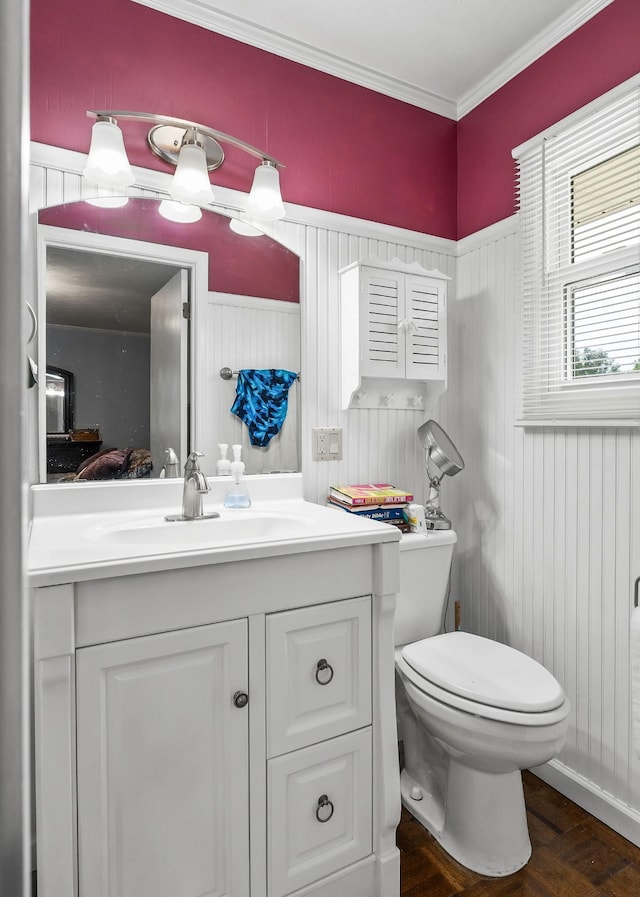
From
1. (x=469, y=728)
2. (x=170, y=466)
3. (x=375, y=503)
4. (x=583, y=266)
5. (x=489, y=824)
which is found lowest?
(x=489, y=824)

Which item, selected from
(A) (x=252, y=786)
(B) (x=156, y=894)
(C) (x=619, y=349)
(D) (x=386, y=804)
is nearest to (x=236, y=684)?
(A) (x=252, y=786)

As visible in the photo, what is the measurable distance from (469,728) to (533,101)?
6.94 feet

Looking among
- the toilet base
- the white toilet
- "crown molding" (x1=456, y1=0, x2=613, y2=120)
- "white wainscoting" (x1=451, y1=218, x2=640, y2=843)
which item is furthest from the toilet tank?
"crown molding" (x1=456, y1=0, x2=613, y2=120)

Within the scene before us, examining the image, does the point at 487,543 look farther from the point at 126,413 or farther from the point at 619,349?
the point at 126,413

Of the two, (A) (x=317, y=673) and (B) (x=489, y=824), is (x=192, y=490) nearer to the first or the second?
(A) (x=317, y=673)

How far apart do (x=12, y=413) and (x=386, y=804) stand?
1.49 m

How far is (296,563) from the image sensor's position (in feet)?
3.99

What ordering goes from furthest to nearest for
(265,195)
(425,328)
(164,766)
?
(425,328)
(265,195)
(164,766)

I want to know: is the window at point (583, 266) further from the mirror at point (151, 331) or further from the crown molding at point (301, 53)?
the mirror at point (151, 331)

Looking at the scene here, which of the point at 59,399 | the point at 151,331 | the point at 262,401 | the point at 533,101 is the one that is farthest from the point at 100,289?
the point at 533,101

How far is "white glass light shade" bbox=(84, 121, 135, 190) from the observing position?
1.49m

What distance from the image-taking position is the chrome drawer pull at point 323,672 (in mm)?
1245

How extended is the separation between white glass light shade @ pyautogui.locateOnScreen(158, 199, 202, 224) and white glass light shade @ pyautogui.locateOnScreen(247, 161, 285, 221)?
7.4 inches

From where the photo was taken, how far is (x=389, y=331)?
6.30 ft
